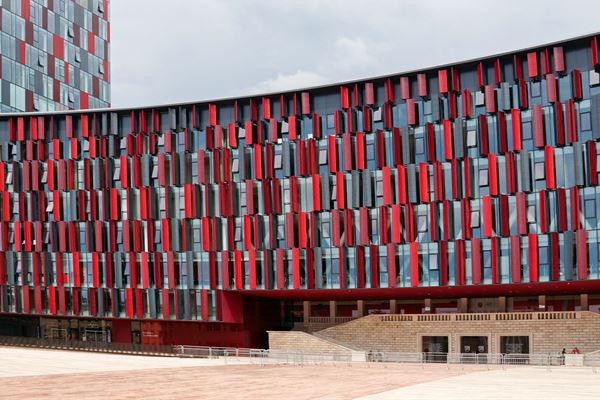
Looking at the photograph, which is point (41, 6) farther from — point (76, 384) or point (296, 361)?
point (76, 384)

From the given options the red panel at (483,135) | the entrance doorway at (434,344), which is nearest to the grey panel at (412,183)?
the red panel at (483,135)

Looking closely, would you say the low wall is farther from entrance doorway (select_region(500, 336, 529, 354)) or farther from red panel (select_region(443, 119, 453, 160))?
red panel (select_region(443, 119, 453, 160))

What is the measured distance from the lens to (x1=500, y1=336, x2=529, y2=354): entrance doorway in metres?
71.1

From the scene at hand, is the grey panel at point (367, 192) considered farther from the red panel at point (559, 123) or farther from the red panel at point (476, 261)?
the red panel at point (559, 123)

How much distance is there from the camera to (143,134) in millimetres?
83875

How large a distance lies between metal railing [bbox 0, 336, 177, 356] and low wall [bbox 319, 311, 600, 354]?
1442 cm

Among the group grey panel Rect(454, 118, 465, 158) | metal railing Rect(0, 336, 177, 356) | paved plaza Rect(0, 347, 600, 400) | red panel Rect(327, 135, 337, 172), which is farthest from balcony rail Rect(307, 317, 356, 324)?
paved plaza Rect(0, 347, 600, 400)

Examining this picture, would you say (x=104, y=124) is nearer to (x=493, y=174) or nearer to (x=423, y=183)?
(x=423, y=183)

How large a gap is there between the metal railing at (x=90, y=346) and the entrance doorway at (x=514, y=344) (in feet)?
90.6

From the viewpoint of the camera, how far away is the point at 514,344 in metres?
71.6

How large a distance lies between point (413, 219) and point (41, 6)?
5773cm

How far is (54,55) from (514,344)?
65.5 meters

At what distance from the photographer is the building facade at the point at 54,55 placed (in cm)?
10025

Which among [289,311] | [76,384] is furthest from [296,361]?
[76,384]
